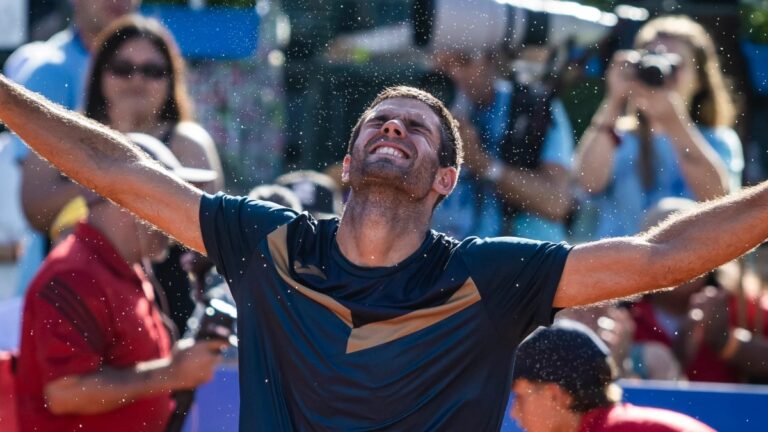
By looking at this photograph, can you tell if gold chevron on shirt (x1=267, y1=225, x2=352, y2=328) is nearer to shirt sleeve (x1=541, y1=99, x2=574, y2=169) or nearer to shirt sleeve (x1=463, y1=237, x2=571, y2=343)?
shirt sleeve (x1=463, y1=237, x2=571, y2=343)

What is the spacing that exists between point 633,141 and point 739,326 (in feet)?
2.90

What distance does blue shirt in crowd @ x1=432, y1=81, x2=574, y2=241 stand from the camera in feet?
18.6

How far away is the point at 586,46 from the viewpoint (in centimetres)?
631

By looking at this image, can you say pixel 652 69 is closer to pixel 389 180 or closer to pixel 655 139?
pixel 655 139

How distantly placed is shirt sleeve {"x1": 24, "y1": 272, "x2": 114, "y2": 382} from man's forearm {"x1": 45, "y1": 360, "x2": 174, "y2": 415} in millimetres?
35

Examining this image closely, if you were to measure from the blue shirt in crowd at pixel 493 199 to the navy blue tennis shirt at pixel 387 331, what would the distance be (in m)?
2.05

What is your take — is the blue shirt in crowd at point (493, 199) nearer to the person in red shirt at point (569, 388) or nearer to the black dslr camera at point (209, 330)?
the black dslr camera at point (209, 330)

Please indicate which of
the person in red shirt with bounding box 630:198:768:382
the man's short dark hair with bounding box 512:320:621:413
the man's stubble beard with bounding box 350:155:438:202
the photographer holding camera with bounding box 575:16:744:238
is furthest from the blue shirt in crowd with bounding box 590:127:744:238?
the man's stubble beard with bounding box 350:155:438:202

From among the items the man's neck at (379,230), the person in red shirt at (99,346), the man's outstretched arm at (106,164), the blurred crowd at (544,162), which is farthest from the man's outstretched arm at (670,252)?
the blurred crowd at (544,162)

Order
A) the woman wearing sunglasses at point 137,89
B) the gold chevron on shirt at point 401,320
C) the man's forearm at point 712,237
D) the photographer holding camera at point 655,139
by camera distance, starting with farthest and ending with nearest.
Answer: the photographer holding camera at point 655,139 → the woman wearing sunglasses at point 137,89 → the gold chevron on shirt at point 401,320 → the man's forearm at point 712,237

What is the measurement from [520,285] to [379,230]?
398 mm

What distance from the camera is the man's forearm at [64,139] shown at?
3.75 metres

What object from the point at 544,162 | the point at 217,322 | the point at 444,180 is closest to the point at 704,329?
the point at 544,162

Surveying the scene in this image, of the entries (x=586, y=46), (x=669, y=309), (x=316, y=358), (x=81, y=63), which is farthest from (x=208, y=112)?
(x=316, y=358)
